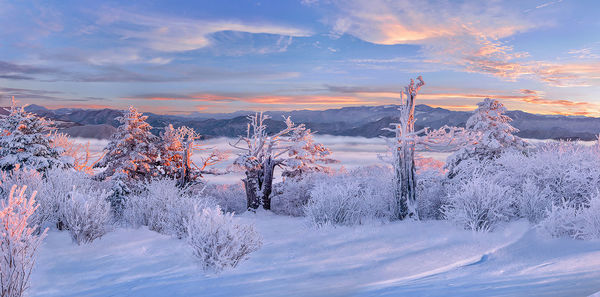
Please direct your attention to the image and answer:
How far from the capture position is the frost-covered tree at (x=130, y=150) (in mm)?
18562

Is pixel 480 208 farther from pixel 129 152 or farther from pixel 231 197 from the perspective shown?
pixel 231 197

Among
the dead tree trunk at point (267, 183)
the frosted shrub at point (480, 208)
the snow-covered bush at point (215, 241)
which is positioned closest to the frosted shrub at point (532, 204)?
the frosted shrub at point (480, 208)

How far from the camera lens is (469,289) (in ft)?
16.3

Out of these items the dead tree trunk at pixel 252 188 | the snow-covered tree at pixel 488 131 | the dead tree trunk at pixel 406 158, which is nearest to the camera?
the dead tree trunk at pixel 406 158

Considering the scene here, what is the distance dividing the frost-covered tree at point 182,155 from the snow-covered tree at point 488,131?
12.0 meters

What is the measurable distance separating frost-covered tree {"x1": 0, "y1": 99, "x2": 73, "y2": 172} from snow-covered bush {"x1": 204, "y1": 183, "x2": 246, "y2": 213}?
1005 cm

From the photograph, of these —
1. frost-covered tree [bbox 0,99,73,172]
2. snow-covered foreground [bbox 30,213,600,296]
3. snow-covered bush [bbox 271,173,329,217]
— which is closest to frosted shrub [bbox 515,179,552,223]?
snow-covered foreground [bbox 30,213,600,296]

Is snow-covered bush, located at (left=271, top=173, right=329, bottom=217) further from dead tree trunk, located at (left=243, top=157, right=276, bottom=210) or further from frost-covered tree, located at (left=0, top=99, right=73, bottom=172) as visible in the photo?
frost-covered tree, located at (left=0, top=99, right=73, bottom=172)

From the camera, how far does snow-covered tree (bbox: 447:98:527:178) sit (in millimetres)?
16766

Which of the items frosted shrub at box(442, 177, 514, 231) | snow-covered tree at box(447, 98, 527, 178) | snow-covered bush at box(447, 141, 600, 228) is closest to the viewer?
frosted shrub at box(442, 177, 514, 231)

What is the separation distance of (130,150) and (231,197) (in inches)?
409

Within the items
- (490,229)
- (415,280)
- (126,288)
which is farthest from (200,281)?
(490,229)

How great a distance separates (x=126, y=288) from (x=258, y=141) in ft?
45.9

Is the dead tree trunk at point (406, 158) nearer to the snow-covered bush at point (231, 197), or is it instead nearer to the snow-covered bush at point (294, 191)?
the snow-covered bush at point (294, 191)
